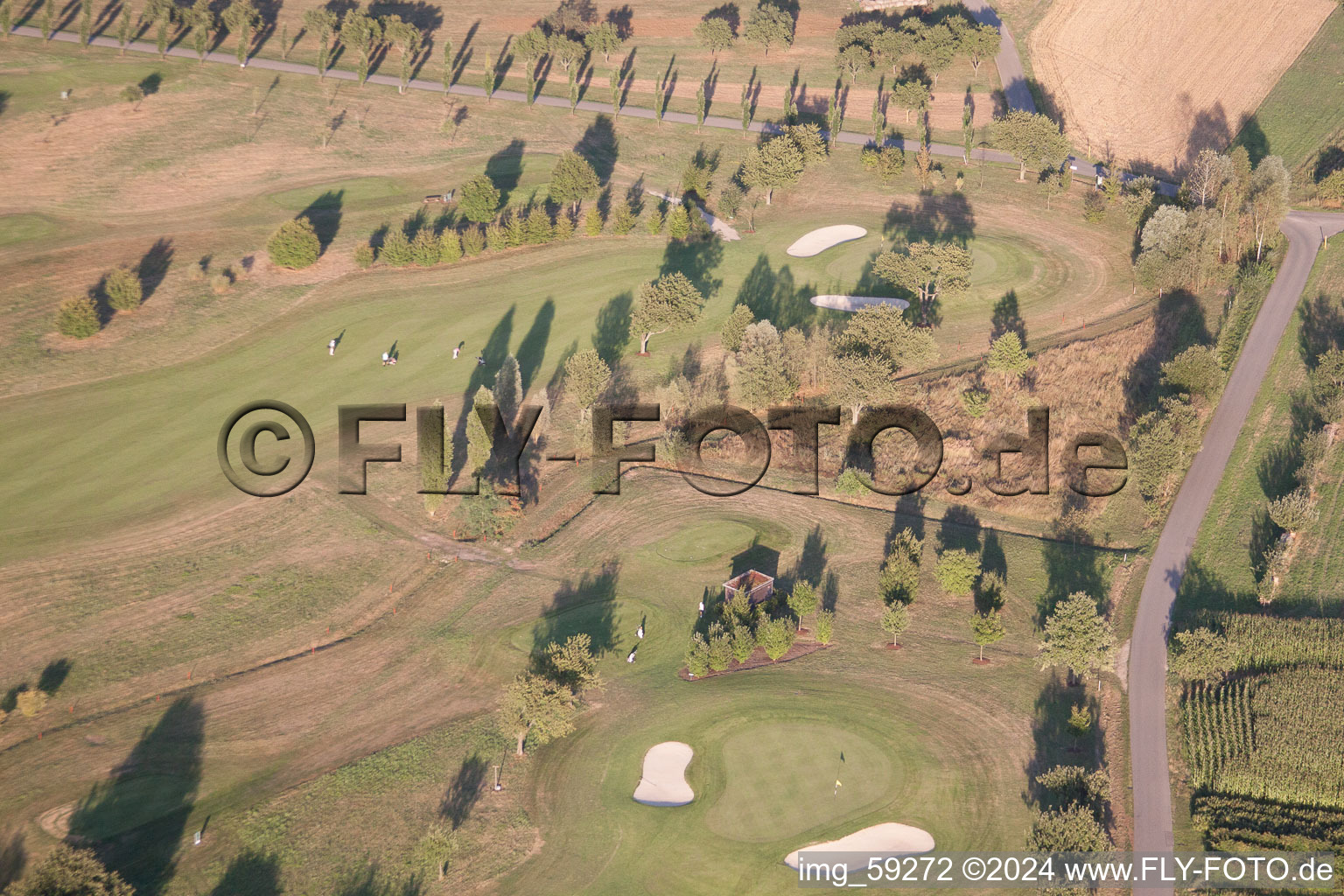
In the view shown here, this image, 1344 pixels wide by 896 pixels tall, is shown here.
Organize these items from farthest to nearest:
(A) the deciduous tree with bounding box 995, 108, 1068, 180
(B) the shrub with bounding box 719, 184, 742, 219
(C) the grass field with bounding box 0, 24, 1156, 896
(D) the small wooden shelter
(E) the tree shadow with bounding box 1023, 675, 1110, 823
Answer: (A) the deciduous tree with bounding box 995, 108, 1068, 180 → (B) the shrub with bounding box 719, 184, 742, 219 → (D) the small wooden shelter → (E) the tree shadow with bounding box 1023, 675, 1110, 823 → (C) the grass field with bounding box 0, 24, 1156, 896

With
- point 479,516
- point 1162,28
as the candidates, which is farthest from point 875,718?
point 1162,28

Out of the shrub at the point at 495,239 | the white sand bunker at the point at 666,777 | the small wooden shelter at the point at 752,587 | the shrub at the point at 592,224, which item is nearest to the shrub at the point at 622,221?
the shrub at the point at 592,224

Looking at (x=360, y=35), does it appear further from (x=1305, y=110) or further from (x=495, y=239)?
(x=1305, y=110)

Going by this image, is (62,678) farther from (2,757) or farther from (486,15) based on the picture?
(486,15)

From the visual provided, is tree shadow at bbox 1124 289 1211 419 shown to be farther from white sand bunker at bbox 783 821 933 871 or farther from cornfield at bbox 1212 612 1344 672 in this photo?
white sand bunker at bbox 783 821 933 871

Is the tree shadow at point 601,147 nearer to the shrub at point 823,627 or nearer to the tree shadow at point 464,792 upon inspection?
the shrub at point 823,627

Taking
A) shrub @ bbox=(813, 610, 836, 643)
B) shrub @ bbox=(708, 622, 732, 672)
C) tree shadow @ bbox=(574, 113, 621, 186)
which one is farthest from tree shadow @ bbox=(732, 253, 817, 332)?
shrub @ bbox=(708, 622, 732, 672)
